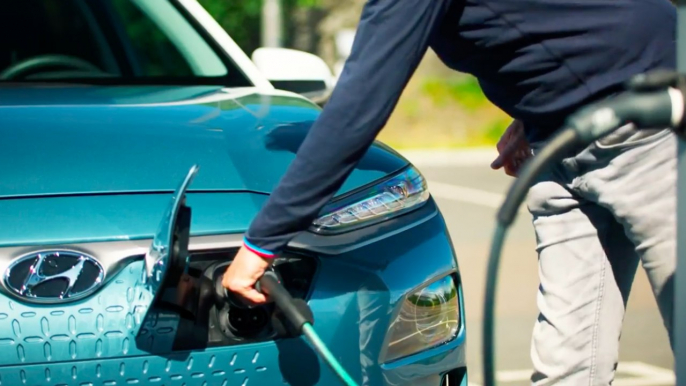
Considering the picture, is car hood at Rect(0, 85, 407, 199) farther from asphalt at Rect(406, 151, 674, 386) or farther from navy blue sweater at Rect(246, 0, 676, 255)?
asphalt at Rect(406, 151, 674, 386)

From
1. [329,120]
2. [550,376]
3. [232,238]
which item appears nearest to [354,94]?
[329,120]

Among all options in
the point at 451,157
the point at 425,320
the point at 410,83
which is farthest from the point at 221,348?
the point at 410,83

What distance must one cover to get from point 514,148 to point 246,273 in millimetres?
863

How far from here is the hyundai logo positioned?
7.18 feet

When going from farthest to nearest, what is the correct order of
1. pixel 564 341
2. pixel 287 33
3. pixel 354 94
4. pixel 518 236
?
1. pixel 287 33
2. pixel 518 236
3. pixel 564 341
4. pixel 354 94

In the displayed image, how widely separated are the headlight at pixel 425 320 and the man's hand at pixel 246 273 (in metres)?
0.43

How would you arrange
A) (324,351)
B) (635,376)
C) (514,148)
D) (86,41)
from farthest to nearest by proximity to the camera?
(86,41)
(635,376)
(514,148)
(324,351)

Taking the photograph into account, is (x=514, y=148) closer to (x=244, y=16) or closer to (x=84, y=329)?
(x=84, y=329)

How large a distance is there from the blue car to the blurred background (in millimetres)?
9066

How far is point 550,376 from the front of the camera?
241cm

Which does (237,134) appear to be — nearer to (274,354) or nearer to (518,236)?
(274,354)

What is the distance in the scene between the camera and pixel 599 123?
65.0 inches

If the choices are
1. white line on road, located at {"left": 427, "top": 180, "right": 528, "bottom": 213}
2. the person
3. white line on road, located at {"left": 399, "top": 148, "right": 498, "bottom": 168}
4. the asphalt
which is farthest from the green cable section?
white line on road, located at {"left": 399, "top": 148, "right": 498, "bottom": 168}

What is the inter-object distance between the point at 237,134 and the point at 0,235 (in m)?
0.68
